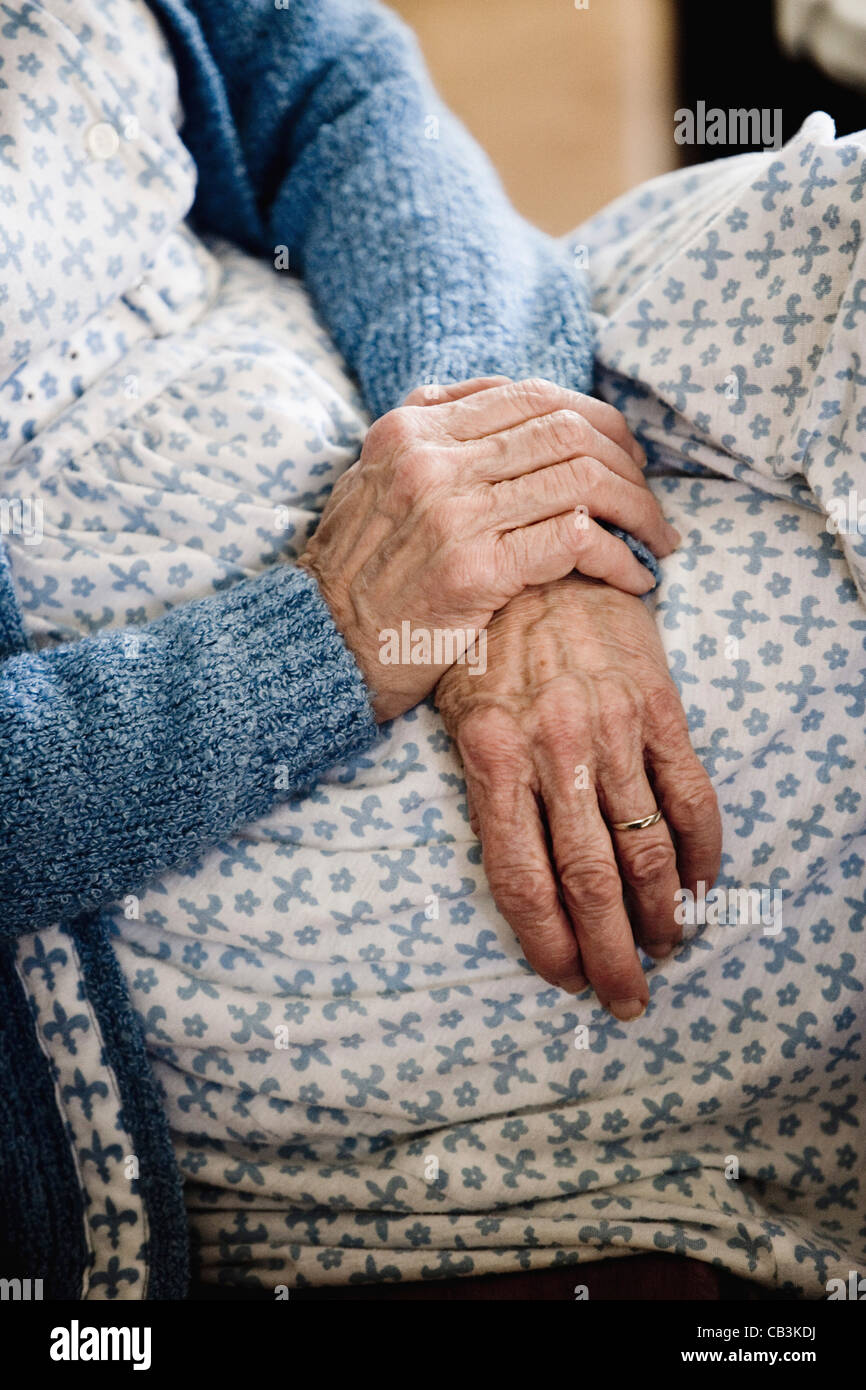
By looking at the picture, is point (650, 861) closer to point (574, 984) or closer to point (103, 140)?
point (574, 984)

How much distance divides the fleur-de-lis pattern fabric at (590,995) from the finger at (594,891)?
4cm

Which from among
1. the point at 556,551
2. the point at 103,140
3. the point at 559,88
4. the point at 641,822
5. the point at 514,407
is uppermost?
the point at 559,88

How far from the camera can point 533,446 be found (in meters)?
0.76

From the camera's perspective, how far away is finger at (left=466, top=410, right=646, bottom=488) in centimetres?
76

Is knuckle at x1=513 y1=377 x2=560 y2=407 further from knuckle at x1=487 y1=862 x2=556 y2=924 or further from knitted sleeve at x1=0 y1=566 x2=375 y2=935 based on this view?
knuckle at x1=487 y1=862 x2=556 y2=924

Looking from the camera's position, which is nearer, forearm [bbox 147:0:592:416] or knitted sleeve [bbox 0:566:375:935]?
knitted sleeve [bbox 0:566:375:935]

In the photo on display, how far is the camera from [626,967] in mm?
702

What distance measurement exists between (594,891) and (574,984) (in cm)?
7

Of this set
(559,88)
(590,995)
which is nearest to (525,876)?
(590,995)

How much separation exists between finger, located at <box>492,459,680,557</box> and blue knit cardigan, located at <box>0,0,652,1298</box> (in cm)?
11

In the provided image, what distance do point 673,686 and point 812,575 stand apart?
128 mm

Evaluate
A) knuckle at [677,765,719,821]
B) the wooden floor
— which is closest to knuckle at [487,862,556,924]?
knuckle at [677,765,719,821]

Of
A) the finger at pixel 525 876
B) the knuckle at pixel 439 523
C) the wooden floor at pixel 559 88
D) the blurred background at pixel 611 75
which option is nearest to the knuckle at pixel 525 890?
the finger at pixel 525 876
